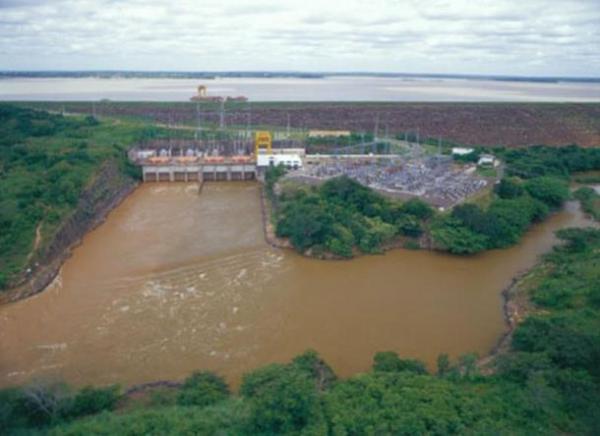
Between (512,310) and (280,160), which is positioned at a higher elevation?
(280,160)

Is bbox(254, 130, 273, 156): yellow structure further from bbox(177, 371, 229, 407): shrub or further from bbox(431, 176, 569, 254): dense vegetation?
bbox(177, 371, 229, 407): shrub

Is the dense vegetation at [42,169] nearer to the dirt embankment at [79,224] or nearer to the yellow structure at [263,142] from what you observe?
the dirt embankment at [79,224]

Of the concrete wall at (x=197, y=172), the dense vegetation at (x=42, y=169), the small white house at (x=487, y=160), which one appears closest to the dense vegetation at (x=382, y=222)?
the small white house at (x=487, y=160)

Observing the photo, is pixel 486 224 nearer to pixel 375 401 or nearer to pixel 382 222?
pixel 382 222

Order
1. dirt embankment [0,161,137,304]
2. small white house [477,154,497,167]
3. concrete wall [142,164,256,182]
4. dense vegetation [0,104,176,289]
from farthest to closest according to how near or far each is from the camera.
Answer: concrete wall [142,164,256,182], small white house [477,154,497,167], dense vegetation [0,104,176,289], dirt embankment [0,161,137,304]

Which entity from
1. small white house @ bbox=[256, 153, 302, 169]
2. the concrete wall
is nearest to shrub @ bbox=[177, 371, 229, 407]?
small white house @ bbox=[256, 153, 302, 169]

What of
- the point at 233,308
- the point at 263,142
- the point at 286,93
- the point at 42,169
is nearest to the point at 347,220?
the point at 233,308

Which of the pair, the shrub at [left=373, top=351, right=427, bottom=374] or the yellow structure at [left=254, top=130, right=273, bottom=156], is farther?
the yellow structure at [left=254, top=130, right=273, bottom=156]
